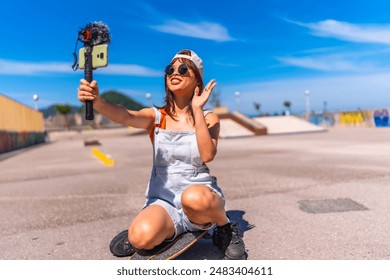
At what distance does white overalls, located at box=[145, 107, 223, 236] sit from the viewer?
2.65 metres

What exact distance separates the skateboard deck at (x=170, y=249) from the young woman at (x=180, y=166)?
4cm

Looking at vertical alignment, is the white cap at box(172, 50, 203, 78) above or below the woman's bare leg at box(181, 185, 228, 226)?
above

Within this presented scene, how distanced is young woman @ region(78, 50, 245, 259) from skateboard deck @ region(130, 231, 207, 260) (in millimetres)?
45

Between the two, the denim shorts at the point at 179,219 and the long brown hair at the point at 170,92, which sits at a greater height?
the long brown hair at the point at 170,92

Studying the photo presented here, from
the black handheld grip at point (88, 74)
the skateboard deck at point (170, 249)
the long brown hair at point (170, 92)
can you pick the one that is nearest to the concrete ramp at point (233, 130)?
the long brown hair at point (170, 92)

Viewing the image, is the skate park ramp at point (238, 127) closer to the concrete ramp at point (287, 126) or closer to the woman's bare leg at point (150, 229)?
the concrete ramp at point (287, 126)

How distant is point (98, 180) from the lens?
6.85m

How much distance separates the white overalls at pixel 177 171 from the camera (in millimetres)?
2654

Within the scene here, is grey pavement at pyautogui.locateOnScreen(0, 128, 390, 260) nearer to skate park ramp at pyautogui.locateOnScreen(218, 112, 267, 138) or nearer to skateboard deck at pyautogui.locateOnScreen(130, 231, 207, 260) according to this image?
skateboard deck at pyautogui.locateOnScreen(130, 231, 207, 260)

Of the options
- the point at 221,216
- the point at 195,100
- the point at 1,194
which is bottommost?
the point at 1,194

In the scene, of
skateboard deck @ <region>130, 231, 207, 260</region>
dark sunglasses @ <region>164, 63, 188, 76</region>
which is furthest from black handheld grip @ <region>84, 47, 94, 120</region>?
skateboard deck @ <region>130, 231, 207, 260</region>
